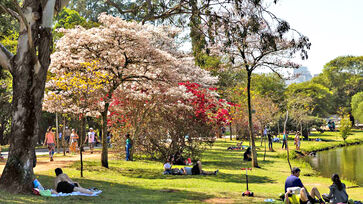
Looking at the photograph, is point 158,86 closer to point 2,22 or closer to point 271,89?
point 2,22

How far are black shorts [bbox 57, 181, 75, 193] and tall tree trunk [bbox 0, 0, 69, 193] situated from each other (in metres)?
0.83

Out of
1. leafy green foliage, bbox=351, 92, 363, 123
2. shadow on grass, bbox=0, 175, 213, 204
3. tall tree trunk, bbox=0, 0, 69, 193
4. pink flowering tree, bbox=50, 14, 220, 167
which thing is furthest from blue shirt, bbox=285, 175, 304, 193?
leafy green foliage, bbox=351, 92, 363, 123

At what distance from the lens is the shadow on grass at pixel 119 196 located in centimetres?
1105

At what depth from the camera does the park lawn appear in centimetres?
1222

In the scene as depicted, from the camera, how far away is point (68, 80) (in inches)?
679

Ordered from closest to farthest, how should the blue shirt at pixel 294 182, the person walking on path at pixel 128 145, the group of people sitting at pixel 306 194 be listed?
1. the group of people sitting at pixel 306 194
2. the blue shirt at pixel 294 182
3. the person walking on path at pixel 128 145

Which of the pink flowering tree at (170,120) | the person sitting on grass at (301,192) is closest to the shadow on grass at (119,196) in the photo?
the person sitting on grass at (301,192)

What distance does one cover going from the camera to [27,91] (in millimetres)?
12125

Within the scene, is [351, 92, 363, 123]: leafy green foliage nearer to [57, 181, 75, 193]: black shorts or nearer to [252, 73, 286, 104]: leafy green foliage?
[252, 73, 286, 104]: leafy green foliage

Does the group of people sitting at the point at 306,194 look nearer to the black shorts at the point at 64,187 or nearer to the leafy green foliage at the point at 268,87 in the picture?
the black shorts at the point at 64,187

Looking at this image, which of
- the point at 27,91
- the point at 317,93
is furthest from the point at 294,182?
the point at 317,93

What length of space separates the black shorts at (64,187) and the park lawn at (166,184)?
2.00 feet

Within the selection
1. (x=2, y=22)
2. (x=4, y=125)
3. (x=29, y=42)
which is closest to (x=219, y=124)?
(x=2, y=22)

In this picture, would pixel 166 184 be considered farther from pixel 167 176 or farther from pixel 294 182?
pixel 294 182
